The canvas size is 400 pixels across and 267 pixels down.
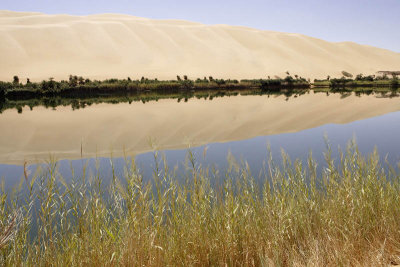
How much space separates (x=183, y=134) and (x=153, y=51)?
59572mm

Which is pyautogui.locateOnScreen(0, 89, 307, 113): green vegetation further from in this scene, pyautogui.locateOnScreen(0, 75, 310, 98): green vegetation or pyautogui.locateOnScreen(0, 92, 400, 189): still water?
pyautogui.locateOnScreen(0, 92, 400, 189): still water

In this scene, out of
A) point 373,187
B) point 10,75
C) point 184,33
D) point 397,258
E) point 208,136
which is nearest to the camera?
point 397,258

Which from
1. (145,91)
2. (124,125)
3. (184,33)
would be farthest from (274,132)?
(184,33)

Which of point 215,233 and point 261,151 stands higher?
point 215,233

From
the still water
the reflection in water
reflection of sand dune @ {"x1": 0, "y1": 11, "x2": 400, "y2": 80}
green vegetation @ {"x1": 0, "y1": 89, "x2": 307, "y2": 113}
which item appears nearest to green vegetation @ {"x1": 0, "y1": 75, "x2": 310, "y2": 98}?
green vegetation @ {"x1": 0, "y1": 89, "x2": 307, "y2": 113}

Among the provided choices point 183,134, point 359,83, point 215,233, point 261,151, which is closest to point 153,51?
point 359,83

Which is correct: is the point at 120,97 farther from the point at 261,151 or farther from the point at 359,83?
the point at 359,83

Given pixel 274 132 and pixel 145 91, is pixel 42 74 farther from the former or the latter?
pixel 274 132

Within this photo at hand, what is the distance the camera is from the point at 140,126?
17.7 metres

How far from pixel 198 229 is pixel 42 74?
57313 millimetres

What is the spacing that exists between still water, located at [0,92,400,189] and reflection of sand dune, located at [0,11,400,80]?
37.9m

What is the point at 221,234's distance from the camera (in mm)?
3854

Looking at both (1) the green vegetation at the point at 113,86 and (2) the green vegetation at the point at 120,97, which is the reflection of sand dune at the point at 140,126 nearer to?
(2) the green vegetation at the point at 120,97

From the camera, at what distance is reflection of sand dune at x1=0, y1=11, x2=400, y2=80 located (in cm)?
6156
